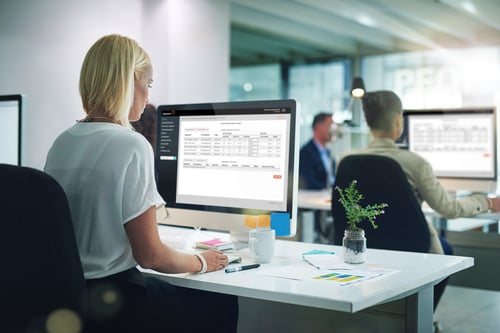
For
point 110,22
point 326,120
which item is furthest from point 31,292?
point 326,120

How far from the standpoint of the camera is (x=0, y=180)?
135cm

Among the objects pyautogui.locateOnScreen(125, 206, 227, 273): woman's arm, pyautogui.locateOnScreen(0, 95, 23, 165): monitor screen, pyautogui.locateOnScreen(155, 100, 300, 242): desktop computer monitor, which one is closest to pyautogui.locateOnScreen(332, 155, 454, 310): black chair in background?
pyautogui.locateOnScreen(155, 100, 300, 242): desktop computer monitor

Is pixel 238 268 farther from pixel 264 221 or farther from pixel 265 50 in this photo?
pixel 265 50

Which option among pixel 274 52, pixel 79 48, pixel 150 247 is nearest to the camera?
pixel 150 247

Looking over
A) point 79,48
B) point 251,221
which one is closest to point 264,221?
point 251,221

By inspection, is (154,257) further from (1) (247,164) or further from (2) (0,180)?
(1) (247,164)

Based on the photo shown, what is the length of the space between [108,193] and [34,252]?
264 mm

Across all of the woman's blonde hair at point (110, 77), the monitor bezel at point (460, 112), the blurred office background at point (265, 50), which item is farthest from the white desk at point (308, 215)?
the woman's blonde hair at point (110, 77)

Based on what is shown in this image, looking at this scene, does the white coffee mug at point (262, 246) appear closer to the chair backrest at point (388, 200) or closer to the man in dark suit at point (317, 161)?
the chair backrest at point (388, 200)

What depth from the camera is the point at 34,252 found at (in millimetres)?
1361

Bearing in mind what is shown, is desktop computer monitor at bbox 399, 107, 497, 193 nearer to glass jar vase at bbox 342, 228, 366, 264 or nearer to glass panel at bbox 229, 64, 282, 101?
glass jar vase at bbox 342, 228, 366, 264

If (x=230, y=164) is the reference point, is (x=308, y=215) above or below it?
below

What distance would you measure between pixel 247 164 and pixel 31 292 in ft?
2.98

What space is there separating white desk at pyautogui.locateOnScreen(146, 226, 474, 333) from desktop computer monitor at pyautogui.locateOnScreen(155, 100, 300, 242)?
0.16 meters
